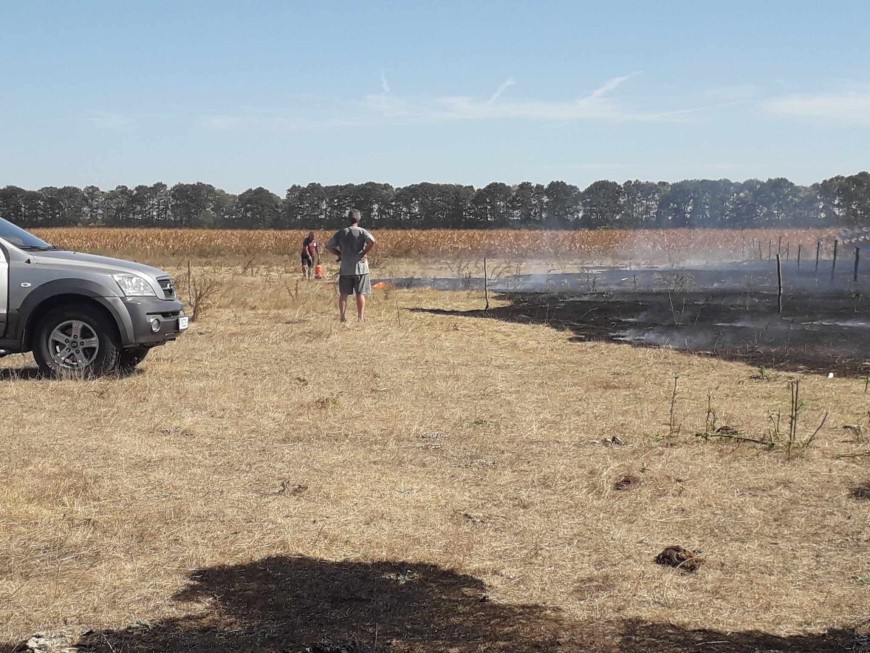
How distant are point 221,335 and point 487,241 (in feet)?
130

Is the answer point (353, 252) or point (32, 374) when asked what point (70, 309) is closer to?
point (32, 374)

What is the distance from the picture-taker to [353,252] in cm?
1535

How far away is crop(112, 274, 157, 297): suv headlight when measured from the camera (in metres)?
10.6

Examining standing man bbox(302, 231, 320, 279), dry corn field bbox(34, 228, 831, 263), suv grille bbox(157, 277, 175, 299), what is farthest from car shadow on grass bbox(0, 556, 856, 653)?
dry corn field bbox(34, 228, 831, 263)

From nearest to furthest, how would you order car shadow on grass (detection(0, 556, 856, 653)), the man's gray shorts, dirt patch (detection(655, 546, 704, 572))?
car shadow on grass (detection(0, 556, 856, 653)), dirt patch (detection(655, 546, 704, 572)), the man's gray shorts

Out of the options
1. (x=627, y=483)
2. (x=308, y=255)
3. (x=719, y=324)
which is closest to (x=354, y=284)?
(x=719, y=324)

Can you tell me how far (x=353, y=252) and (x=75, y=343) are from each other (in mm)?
5521

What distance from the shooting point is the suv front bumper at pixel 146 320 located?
10492 mm

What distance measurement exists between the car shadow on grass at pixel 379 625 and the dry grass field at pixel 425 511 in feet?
0.05

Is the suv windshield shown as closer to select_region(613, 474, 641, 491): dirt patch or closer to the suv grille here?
the suv grille

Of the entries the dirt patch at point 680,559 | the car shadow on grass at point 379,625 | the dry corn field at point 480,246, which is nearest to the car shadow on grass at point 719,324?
the dirt patch at point 680,559

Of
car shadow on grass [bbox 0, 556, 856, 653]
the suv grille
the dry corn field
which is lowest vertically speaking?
car shadow on grass [bbox 0, 556, 856, 653]

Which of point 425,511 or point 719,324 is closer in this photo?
point 425,511

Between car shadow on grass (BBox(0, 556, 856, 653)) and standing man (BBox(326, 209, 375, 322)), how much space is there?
34.0 feet
